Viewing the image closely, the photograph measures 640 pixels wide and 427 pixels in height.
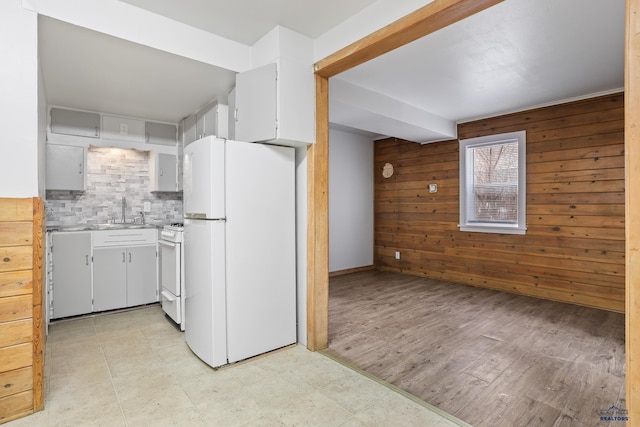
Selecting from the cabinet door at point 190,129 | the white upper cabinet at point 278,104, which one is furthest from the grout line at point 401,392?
the cabinet door at point 190,129

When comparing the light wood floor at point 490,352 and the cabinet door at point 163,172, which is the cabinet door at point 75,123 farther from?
the light wood floor at point 490,352

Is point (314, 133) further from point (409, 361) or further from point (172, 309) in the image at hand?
point (172, 309)

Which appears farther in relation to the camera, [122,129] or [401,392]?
[122,129]

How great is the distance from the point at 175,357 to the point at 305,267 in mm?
1196

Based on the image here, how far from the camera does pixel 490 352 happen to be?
267 cm

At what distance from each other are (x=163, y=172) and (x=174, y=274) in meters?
1.68

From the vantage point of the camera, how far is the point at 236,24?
7.93 feet

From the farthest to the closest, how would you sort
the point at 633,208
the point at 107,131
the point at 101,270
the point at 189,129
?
the point at 189,129 < the point at 107,131 < the point at 101,270 < the point at 633,208

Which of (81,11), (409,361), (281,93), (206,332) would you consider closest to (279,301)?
(206,332)

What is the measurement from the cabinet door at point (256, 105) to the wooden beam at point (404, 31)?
0.42 meters

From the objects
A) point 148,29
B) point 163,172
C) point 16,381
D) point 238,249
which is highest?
point 148,29

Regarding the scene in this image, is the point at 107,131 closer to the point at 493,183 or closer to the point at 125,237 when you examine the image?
the point at 125,237

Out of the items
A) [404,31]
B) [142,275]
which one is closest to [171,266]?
[142,275]

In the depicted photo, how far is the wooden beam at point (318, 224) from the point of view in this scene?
2637mm
